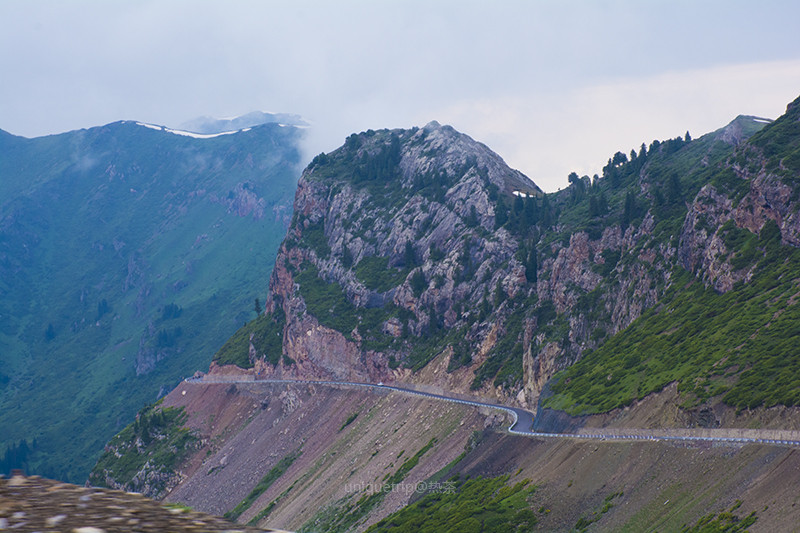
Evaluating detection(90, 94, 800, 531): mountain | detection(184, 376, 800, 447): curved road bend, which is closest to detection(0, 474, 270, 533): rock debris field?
detection(90, 94, 800, 531): mountain

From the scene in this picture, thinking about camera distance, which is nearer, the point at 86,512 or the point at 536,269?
the point at 86,512

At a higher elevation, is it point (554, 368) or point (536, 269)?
point (536, 269)

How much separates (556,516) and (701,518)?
19219mm

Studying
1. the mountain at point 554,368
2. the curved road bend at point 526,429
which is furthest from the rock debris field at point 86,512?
the curved road bend at point 526,429

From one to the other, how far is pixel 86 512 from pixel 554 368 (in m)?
121

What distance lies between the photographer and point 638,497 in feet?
229

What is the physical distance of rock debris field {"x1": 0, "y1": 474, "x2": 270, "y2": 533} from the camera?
47.4ft

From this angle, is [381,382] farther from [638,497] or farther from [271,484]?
[638,497]

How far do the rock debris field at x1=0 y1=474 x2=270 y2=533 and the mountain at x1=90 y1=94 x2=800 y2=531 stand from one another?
4790 centimetres

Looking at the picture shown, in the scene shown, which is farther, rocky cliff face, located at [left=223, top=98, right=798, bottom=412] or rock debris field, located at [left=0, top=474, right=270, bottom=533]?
rocky cliff face, located at [left=223, top=98, right=798, bottom=412]

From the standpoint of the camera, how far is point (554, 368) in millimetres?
131250

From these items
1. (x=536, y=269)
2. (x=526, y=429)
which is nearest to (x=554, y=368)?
(x=526, y=429)

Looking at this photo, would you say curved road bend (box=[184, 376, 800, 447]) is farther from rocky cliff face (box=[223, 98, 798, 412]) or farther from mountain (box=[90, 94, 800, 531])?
rocky cliff face (box=[223, 98, 798, 412])

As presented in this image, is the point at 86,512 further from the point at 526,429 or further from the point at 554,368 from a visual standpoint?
the point at 554,368
